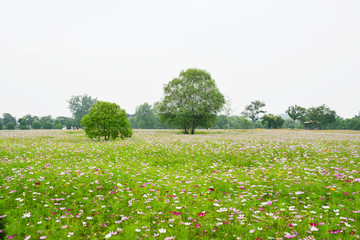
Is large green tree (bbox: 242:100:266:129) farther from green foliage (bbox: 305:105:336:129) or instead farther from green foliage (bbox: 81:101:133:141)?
green foliage (bbox: 81:101:133:141)

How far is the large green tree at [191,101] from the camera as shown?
4522 centimetres

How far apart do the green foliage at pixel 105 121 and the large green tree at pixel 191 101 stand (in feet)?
57.3

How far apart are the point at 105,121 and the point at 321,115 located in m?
123

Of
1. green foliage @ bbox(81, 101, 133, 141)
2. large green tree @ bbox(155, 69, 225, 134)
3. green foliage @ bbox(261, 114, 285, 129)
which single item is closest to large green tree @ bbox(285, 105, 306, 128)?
green foliage @ bbox(261, 114, 285, 129)

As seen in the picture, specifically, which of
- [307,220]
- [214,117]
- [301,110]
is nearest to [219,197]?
[307,220]

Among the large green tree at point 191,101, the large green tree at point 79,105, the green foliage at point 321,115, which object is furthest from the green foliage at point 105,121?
the green foliage at point 321,115

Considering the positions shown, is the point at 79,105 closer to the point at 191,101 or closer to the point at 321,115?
the point at 191,101

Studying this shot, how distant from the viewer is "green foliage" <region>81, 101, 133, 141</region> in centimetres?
2778

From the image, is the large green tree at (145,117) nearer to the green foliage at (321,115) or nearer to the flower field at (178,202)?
the green foliage at (321,115)

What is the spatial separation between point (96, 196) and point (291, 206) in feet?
24.2

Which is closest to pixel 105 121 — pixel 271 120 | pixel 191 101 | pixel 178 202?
pixel 191 101

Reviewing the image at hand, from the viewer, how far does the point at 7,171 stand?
1050cm

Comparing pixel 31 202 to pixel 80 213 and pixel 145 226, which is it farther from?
pixel 145 226

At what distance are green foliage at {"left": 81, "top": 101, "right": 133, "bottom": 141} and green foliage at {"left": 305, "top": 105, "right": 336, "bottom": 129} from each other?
4588 inches
